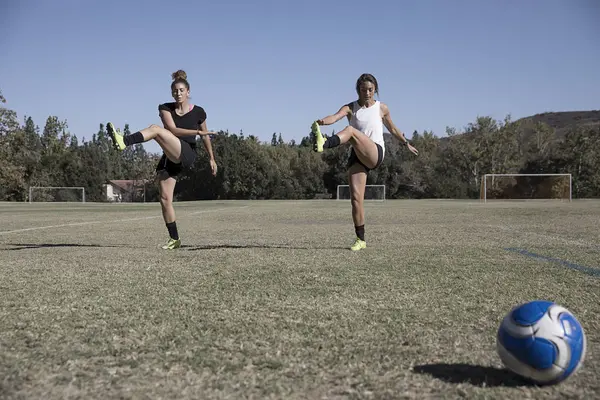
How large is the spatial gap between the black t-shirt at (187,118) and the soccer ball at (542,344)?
17.5ft

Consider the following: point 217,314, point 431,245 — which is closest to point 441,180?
point 431,245

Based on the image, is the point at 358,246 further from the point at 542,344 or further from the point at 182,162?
the point at 542,344

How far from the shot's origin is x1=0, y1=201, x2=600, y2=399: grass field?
2.17m

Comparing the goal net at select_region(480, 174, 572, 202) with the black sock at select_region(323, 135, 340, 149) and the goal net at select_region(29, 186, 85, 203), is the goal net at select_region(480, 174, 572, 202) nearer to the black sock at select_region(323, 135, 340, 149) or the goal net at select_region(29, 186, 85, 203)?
the goal net at select_region(29, 186, 85, 203)

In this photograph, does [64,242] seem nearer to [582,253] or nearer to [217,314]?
[217,314]

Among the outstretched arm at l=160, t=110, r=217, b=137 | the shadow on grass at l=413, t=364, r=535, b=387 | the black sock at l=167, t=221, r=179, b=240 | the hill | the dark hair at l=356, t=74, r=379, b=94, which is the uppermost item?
the hill

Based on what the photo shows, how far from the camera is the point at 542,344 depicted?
217 cm

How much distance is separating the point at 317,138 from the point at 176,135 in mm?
1899

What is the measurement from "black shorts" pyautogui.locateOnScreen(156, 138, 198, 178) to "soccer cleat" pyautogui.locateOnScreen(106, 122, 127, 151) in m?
0.73

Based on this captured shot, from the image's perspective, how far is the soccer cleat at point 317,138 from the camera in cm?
600

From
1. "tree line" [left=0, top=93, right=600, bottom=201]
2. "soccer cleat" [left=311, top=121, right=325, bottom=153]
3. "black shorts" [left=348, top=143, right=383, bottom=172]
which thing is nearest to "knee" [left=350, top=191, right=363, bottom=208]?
"black shorts" [left=348, top=143, right=383, bottom=172]

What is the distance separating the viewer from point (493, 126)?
236ft

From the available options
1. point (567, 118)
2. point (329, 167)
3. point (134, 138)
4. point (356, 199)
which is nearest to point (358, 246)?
point (356, 199)

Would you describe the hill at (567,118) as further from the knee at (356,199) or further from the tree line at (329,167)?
the knee at (356,199)
